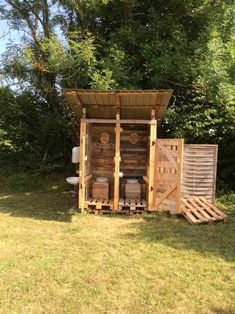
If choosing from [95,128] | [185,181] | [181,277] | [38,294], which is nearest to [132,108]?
[95,128]

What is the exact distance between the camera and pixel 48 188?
1177cm

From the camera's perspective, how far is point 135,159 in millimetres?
9672

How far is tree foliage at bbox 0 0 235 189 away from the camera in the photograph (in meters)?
10.1

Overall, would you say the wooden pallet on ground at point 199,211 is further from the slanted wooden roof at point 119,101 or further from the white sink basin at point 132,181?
the slanted wooden roof at point 119,101

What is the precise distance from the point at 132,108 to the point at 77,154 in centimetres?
179

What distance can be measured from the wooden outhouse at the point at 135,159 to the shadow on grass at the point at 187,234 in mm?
691

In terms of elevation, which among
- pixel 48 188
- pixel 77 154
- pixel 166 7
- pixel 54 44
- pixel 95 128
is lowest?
pixel 48 188

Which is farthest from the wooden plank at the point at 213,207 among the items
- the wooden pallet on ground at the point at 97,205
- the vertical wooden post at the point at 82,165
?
the vertical wooden post at the point at 82,165

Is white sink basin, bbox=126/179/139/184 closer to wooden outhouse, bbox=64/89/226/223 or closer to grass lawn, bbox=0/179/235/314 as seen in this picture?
wooden outhouse, bbox=64/89/226/223

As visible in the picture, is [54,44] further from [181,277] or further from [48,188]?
[181,277]

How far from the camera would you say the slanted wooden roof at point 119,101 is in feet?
24.0

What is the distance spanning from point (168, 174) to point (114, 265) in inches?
139

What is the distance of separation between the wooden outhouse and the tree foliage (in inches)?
60.1

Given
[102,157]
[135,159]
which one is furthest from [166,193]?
[102,157]
